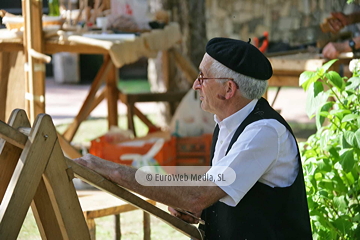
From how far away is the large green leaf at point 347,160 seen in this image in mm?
2176

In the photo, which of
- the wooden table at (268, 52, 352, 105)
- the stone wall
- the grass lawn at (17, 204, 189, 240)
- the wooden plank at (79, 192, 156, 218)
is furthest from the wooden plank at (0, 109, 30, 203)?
the stone wall

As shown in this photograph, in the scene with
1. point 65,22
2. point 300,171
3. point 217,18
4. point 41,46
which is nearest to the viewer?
point 300,171

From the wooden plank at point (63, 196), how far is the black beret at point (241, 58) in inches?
24.7

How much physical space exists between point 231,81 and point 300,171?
392 millimetres

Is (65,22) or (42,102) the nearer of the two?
(42,102)

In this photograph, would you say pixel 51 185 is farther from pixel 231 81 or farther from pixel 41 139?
pixel 231 81

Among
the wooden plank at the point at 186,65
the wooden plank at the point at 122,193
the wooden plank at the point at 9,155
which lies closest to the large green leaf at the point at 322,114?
the wooden plank at the point at 122,193

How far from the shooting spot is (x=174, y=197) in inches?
67.6

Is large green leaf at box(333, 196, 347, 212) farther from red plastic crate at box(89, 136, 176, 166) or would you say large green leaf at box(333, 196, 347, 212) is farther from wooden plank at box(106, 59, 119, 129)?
wooden plank at box(106, 59, 119, 129)

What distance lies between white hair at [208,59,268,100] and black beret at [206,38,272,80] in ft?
0.05

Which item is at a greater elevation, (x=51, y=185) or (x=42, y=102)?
(x=51, y=185)

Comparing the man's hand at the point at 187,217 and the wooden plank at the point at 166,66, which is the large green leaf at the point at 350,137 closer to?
the man's hand at the point at 187,217

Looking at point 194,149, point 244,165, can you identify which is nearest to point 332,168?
point 244,165

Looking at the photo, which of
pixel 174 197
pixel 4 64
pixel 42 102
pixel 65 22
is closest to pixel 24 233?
pixel 42 102
